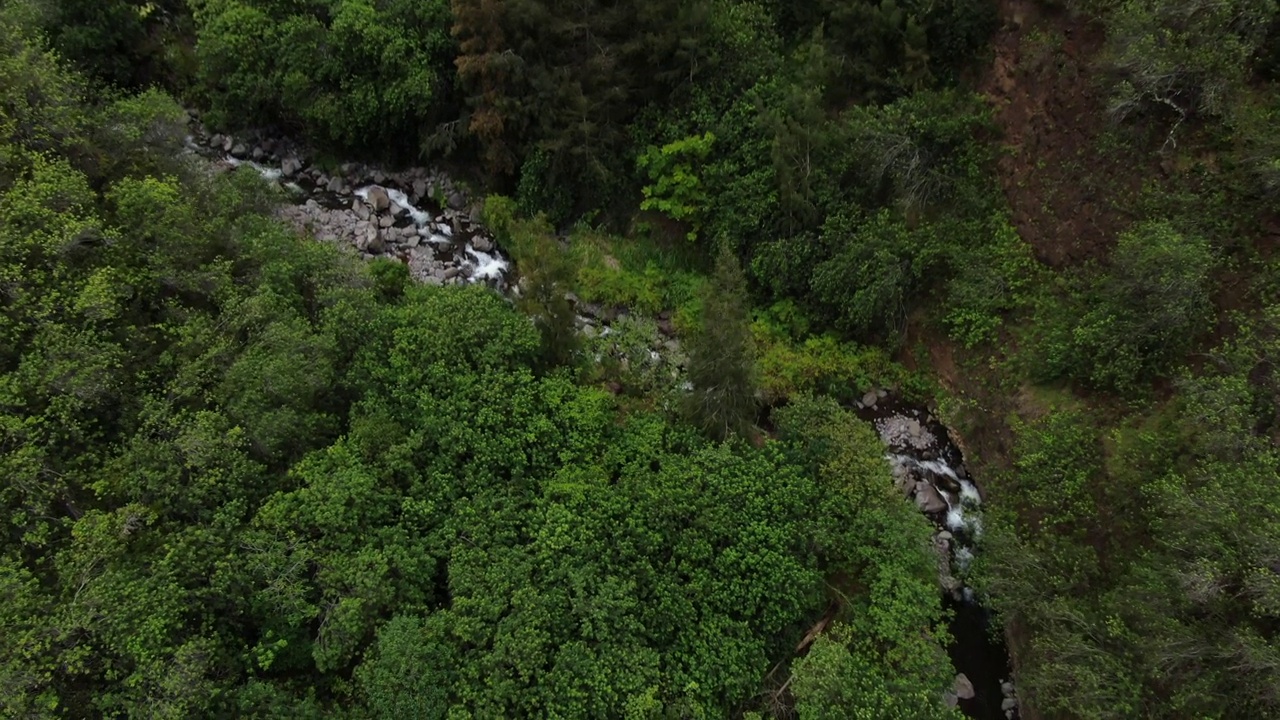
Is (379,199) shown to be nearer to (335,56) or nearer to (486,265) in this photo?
(335,56)

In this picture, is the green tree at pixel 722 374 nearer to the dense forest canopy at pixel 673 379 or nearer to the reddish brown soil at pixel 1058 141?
the dense forest canopy at pixel 673 379

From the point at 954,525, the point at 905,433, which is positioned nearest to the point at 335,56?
the point at 905,433

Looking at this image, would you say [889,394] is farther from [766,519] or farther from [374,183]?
[374,183]

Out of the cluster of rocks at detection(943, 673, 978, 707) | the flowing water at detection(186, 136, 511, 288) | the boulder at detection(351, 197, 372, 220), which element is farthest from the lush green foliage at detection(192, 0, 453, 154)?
the cluster of rocks at detection(943, 673, 978, 707)

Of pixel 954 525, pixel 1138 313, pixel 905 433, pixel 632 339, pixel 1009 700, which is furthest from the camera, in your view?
pixel 632 339

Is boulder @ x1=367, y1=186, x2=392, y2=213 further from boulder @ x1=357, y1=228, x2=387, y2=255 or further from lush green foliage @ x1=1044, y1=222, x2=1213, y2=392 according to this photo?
lush green foliage @ x1=1044, y1=222, x2=1213, y2=392

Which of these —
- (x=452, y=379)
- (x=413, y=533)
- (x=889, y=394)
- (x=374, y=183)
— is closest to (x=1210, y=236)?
(x=889, y=394)

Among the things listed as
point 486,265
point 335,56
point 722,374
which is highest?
point 335,56
